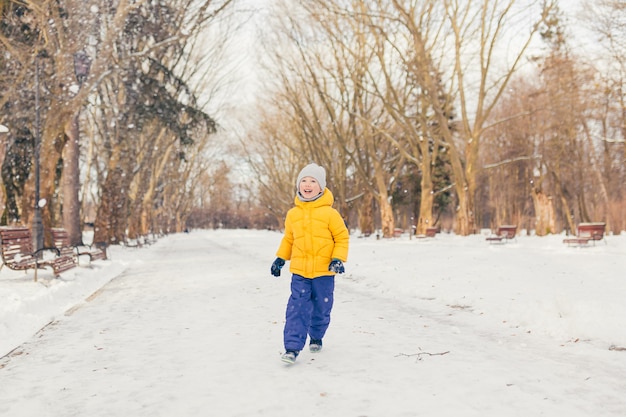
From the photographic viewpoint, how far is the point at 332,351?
16.9 feet

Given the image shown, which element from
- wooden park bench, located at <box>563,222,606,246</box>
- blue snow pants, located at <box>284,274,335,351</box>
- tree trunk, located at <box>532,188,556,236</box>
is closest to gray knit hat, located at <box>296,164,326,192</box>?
blue snow pants, located at <box>284,274,335,351</box>

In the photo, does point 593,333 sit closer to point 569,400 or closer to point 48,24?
point 569,400

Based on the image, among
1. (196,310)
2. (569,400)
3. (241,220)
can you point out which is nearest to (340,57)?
(196,310)

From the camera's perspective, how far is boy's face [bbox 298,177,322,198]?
4.99m

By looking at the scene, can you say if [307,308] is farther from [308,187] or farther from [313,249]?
[308,187]

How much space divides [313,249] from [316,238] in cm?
10

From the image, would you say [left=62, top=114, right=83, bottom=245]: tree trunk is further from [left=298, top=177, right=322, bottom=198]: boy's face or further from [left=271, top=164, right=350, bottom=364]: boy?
[left=298, top=177, right=322, bottom=198]: boy's face

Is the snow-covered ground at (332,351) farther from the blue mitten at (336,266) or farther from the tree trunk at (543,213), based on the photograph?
the tree trunk at (543,213)

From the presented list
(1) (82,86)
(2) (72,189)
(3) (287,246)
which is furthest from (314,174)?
(2) (72,189)

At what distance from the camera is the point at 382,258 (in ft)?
52.0

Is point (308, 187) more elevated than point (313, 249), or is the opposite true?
point (308, 187)

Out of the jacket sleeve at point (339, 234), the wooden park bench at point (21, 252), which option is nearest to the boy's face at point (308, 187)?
the jacket sleeve at point (339, 234)

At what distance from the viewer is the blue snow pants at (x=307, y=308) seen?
15.7ft

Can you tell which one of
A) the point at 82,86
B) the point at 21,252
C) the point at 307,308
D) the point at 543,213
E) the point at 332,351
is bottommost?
the point at 332,351
